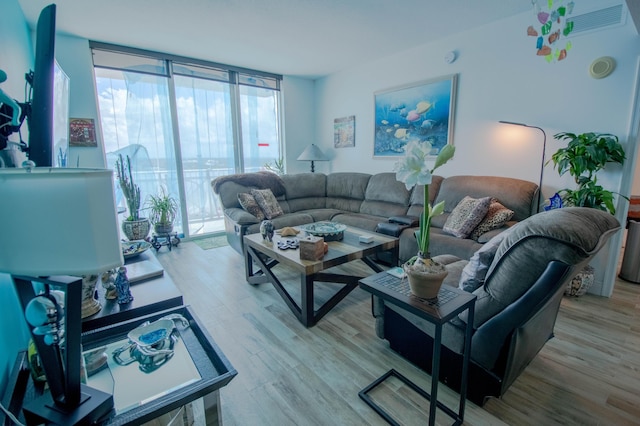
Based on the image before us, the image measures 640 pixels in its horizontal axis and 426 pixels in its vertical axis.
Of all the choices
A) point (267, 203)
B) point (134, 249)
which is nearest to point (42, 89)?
point (134, 249)

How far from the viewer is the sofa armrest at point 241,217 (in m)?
3.28

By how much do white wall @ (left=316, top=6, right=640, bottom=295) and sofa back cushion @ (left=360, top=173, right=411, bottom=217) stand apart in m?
0.56

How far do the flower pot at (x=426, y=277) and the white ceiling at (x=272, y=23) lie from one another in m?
2.46

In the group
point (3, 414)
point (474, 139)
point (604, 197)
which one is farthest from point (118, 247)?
point (474, 139)

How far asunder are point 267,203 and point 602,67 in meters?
3.43

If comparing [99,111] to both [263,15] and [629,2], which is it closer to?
[263,15]

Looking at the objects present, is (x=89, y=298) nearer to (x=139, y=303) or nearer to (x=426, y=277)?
(x=139, y=303)

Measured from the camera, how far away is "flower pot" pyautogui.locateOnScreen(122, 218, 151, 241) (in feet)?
11.8

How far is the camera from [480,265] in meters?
1.41

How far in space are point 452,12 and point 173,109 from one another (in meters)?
3.60

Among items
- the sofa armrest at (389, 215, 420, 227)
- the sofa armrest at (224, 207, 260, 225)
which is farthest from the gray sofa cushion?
the sofa armrest at (224, 207, 260, 225)

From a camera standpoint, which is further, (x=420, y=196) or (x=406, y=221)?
(x=420, y=196)

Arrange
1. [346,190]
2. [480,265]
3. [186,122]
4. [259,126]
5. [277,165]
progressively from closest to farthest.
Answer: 1. [480,265]
2. [186,122]
3. [346,190]
4. [259,126]
5. [277,165]

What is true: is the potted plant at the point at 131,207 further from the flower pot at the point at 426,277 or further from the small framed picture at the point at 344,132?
the flower pot at the point at 426,277
